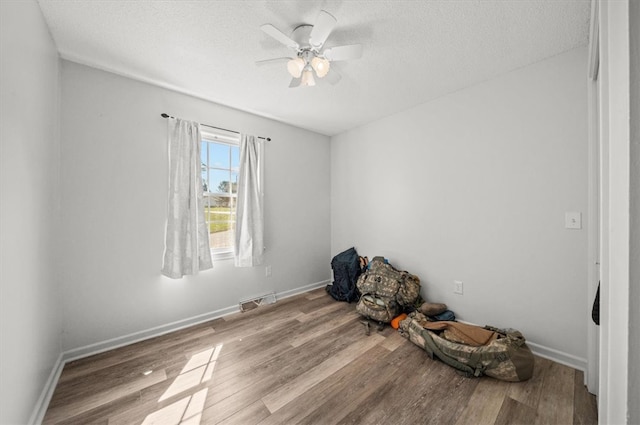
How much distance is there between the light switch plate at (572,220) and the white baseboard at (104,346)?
3220 millimetres

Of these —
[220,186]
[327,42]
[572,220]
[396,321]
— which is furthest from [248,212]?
[572,220]

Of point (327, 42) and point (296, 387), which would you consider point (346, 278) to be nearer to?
point (296, 387)

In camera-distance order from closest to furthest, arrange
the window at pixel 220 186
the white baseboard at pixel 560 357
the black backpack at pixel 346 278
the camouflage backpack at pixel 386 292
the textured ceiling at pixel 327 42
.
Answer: the textured ceiling at pixel 327 42
the white baseboard at pixel 560 357
the camouflage backpack at pixel 386 292
the window at pixel 220 186
the black backpack at pixel 346 278

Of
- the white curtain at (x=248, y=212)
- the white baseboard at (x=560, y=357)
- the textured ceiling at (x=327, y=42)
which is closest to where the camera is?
the textured ceiling at (x=327, y=42)

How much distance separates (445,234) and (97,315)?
3330 millimetres

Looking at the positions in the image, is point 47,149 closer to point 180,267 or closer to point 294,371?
point 180,267

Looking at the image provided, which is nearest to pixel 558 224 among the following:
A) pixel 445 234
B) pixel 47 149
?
pixel 445 234

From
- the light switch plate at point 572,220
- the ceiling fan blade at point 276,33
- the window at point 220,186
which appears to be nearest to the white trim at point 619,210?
the ceiling fan blade at point 276,33

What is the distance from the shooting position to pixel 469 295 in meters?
2.28

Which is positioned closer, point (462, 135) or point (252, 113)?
point (462, 135)

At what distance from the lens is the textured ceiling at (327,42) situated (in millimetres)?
1438

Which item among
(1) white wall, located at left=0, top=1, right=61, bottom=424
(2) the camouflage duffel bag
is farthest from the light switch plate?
(1) white wall, located at left=0, top=1, right=61, bottom=424

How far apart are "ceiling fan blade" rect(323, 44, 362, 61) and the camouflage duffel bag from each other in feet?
7.36

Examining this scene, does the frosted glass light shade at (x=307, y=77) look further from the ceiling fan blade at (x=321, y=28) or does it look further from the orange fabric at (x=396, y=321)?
the orange fabric at (x=396, y=321)
